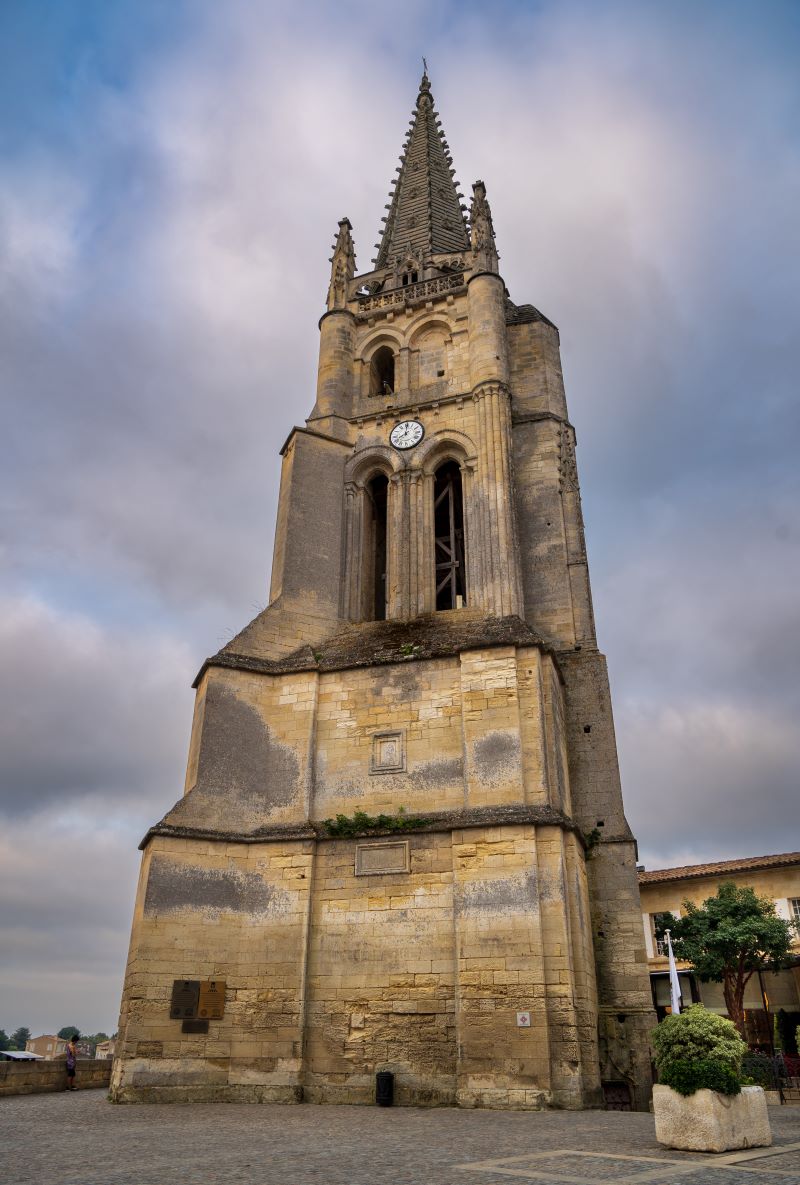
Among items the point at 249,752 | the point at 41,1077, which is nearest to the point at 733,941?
the point at 249,752

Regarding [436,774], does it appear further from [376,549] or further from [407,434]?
[407,434]

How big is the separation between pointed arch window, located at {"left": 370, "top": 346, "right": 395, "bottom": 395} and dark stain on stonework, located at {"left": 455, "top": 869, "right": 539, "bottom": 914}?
1361cm

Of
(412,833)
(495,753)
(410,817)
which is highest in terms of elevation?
(495,753)

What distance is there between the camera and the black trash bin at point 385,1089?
39.8 ft

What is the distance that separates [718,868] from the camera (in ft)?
96.6

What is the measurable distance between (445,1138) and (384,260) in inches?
988

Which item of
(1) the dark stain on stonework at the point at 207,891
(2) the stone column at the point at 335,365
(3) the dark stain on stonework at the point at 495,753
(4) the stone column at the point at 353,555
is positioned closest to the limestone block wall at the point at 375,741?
(3) the dark stain on stonework at the point at 495,753

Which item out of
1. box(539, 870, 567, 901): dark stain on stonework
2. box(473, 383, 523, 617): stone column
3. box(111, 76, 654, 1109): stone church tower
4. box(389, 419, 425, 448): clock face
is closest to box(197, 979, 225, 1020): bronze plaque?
box(111, 76, 654, 1109): stone church tower

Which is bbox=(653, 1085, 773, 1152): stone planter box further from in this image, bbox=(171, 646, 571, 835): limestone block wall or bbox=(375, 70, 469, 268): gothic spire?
bbox=(375, 70, 469, 268): gothic spire

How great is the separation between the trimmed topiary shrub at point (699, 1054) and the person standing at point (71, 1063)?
11944 mm

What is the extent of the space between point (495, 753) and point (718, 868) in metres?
19.6

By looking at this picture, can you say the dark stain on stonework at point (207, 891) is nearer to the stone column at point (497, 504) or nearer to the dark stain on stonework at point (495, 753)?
the dark stain on stonework at point (495, 753)

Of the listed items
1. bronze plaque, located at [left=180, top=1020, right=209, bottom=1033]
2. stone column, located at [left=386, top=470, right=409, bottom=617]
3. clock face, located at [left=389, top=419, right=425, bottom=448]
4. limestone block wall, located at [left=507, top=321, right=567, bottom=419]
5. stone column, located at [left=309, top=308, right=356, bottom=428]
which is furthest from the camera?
stone column, located at [left=309, top=308, right=356, bottom=428]

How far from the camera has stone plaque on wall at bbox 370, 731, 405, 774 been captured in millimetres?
14781
